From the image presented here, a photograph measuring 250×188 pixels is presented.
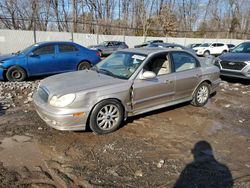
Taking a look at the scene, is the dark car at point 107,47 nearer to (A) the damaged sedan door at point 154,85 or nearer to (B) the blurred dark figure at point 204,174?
(A) the damaged sedan door at point 154,85

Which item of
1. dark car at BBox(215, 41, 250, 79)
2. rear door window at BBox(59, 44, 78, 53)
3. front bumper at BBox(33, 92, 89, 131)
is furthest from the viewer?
rear door window at BBox(59, 44, 78, 53)

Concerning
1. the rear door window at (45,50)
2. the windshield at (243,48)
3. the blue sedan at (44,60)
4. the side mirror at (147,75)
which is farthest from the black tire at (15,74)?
the windshield at (243,48)

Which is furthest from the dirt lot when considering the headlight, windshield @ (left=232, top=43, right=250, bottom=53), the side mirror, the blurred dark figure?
windshield @ (left=232, top=43, right=250, bottom=53)

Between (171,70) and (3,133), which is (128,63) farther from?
(3,133)

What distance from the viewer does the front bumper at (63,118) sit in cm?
398

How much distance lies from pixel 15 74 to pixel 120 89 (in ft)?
17.8

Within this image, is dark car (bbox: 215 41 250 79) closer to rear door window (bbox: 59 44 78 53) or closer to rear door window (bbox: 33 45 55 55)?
rear door window (bbox: 59 44 78 53)

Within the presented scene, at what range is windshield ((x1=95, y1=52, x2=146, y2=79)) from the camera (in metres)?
4.89

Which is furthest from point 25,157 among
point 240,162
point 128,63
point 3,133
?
point 240,162

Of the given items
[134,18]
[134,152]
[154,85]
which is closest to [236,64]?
[154,85]

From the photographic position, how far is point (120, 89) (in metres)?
4.45

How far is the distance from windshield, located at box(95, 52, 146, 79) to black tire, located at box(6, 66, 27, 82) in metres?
4.17

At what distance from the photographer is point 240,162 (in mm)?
3652

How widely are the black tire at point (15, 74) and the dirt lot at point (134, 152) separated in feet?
9.28
